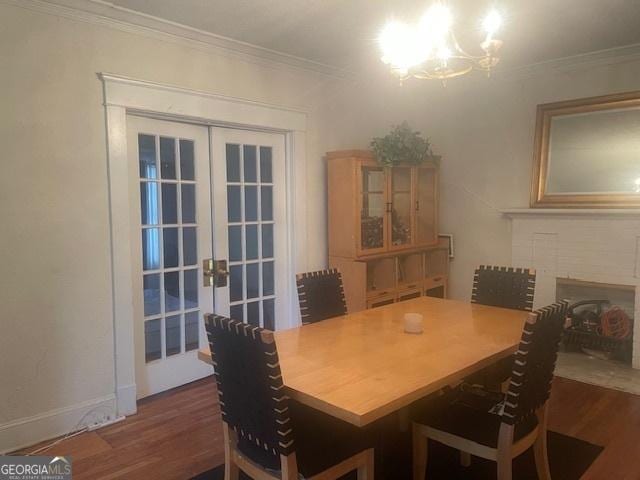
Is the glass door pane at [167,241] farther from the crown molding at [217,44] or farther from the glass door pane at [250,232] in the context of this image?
the crown molding at [217,44]

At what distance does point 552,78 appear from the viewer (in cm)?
412

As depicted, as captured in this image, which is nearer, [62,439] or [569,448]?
[569,448]

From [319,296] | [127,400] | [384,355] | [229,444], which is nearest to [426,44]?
[384,355]

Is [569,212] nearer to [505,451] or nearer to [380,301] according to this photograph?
[380,301]

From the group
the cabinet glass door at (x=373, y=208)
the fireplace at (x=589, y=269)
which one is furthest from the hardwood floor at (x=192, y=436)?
the cabinet glass door at (x=373, y=208)

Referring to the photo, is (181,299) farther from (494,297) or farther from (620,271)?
(620,271)

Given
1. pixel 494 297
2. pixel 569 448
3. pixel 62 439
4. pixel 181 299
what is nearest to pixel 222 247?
pixel 181 299

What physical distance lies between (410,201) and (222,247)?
174 centimetres

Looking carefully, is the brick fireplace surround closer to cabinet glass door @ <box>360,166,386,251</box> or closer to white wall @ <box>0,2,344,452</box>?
cabinet glass door @ <box>360,166,386,251</box>

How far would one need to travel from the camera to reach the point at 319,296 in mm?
2969

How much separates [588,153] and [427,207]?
4.54 ft

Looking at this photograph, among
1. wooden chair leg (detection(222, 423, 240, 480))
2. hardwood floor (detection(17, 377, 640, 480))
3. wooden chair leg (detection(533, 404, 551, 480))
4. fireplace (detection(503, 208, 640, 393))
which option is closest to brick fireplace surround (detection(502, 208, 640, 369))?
fireplace (detection(503, 208, 640, 393))

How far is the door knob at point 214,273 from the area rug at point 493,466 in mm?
1457

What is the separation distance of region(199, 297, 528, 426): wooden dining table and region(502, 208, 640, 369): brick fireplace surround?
60.1 inches
